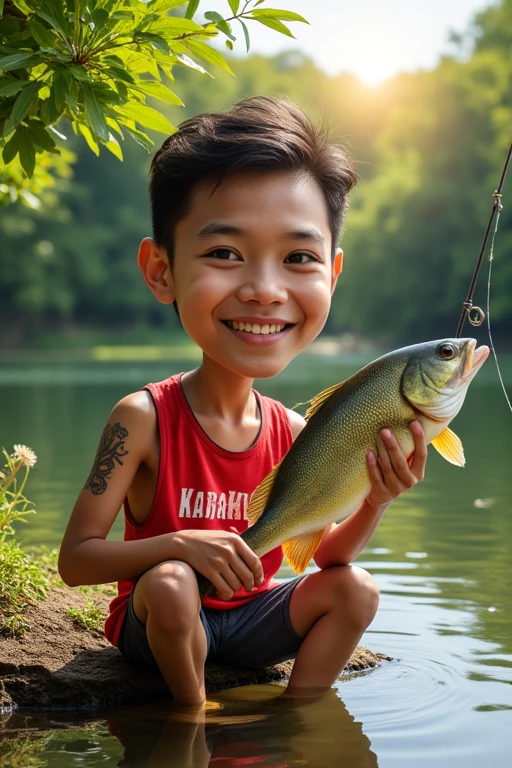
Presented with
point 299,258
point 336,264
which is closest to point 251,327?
point 299,258

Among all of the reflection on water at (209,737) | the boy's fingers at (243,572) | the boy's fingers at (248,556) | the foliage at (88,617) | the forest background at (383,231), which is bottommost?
the reflection on water at (209,737)

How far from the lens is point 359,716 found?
3363 millimetres

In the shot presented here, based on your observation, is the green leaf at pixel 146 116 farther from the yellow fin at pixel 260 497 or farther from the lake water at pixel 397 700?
the lake water at pixel 397 700

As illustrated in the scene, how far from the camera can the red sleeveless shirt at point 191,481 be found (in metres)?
3.50

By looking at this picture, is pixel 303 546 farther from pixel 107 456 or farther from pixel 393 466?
pixel 107 456

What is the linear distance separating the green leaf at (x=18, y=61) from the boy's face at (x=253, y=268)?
695 millimetres

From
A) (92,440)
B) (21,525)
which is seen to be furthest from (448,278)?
(21,525)

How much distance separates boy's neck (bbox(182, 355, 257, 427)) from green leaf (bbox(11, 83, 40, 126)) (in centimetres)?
105

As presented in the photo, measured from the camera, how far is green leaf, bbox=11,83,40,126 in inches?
118

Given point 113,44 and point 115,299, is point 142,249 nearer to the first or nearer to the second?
point 113,44

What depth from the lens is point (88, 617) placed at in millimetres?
4160

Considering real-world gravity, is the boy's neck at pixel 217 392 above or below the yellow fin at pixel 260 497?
above

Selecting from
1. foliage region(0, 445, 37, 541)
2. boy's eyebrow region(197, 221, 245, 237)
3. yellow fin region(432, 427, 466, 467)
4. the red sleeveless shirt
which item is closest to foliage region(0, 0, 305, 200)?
boy's eyebrow region(197, 221, 245, 237)

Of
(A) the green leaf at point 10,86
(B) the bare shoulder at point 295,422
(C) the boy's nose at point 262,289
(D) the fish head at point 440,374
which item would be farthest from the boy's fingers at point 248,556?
(A) the green leaf at point 10,86
